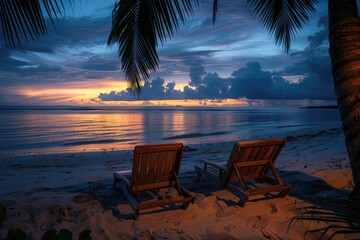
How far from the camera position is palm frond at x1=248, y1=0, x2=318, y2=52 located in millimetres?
4461

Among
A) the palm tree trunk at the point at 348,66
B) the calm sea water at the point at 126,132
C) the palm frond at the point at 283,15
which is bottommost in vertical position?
the calm sea water at the point at 126,132

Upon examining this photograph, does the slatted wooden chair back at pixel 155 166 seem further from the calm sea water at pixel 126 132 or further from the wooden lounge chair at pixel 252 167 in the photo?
the calm sea water at pixel 126 132

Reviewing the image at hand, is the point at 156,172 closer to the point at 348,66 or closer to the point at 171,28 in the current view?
the point at 171,28

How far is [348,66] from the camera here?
284cm

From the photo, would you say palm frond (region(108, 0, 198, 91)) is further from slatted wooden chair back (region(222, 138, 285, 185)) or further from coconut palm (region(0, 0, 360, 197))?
slatted wooden chair back (region(222, 138, 285, 185))

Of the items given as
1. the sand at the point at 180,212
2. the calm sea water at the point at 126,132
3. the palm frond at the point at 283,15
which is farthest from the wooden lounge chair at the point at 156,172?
the calm sea water at the point at 126,132

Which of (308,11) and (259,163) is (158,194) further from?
(308,11)

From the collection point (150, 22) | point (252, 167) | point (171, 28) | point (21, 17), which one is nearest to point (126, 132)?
point (252, 167)

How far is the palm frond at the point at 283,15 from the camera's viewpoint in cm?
446

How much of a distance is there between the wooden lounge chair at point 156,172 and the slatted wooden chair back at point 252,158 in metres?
0.80

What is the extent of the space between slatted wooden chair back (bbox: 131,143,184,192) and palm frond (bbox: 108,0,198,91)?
1049mm

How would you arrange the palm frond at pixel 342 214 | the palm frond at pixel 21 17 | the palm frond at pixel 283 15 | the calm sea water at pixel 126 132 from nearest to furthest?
the palm frond at pixel 342 214 < the palm frond at pixel 21 17 < the palm frond at pixel 283 15 < the calm sea water at pixel 126 132

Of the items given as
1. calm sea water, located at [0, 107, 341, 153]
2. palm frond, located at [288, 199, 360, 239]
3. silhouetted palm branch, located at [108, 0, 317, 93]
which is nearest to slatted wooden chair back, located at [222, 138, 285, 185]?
silhouetted palm branch, located at [108, 0, 317, 93]

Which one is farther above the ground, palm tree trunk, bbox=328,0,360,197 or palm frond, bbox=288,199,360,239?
palm tree trunk, bbox=328,0,360,197
